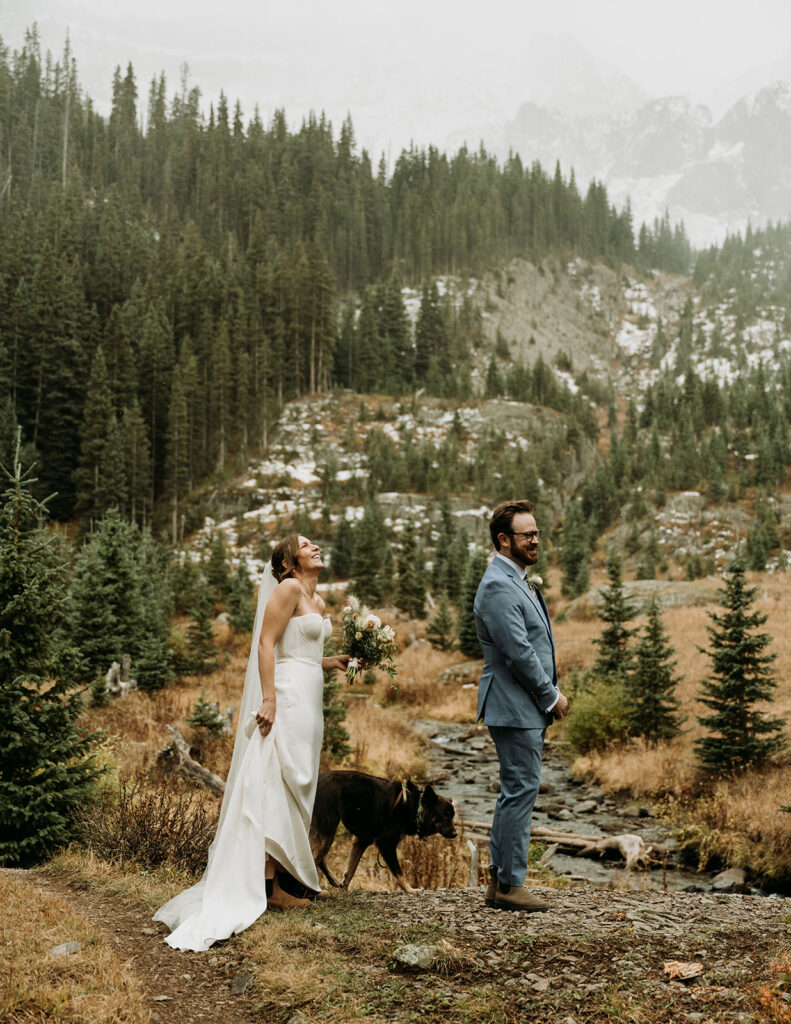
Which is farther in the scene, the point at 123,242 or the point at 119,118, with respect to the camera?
the point at 119,118

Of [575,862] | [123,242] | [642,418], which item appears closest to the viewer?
[575,862]

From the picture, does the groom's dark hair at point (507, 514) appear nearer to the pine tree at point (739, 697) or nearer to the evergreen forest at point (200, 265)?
the pine tree at point (739, 697)

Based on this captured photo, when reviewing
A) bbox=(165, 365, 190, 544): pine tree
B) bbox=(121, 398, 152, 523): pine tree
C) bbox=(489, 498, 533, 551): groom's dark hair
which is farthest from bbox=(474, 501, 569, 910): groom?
bbox=(165, 365, 190, 544): pine tree

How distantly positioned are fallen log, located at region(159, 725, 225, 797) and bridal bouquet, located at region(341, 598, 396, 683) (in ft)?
21.0

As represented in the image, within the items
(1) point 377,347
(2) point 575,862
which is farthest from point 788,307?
(2) point 575,862

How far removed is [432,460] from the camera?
193 ft

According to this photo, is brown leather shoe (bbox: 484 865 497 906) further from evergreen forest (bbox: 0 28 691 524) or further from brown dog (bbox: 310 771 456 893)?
evergreen forest (bbox: 0 28 691 524)

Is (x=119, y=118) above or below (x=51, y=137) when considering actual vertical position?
above

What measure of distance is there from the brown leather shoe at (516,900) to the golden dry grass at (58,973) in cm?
247

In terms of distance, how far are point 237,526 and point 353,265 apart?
5736cm

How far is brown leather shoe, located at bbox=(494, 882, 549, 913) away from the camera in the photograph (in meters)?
5.20

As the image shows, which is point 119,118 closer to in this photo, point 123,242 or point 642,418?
point 123,242

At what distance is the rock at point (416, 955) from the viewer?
427cm

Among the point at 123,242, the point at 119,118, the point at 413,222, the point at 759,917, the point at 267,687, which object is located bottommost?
the point at 759,917
